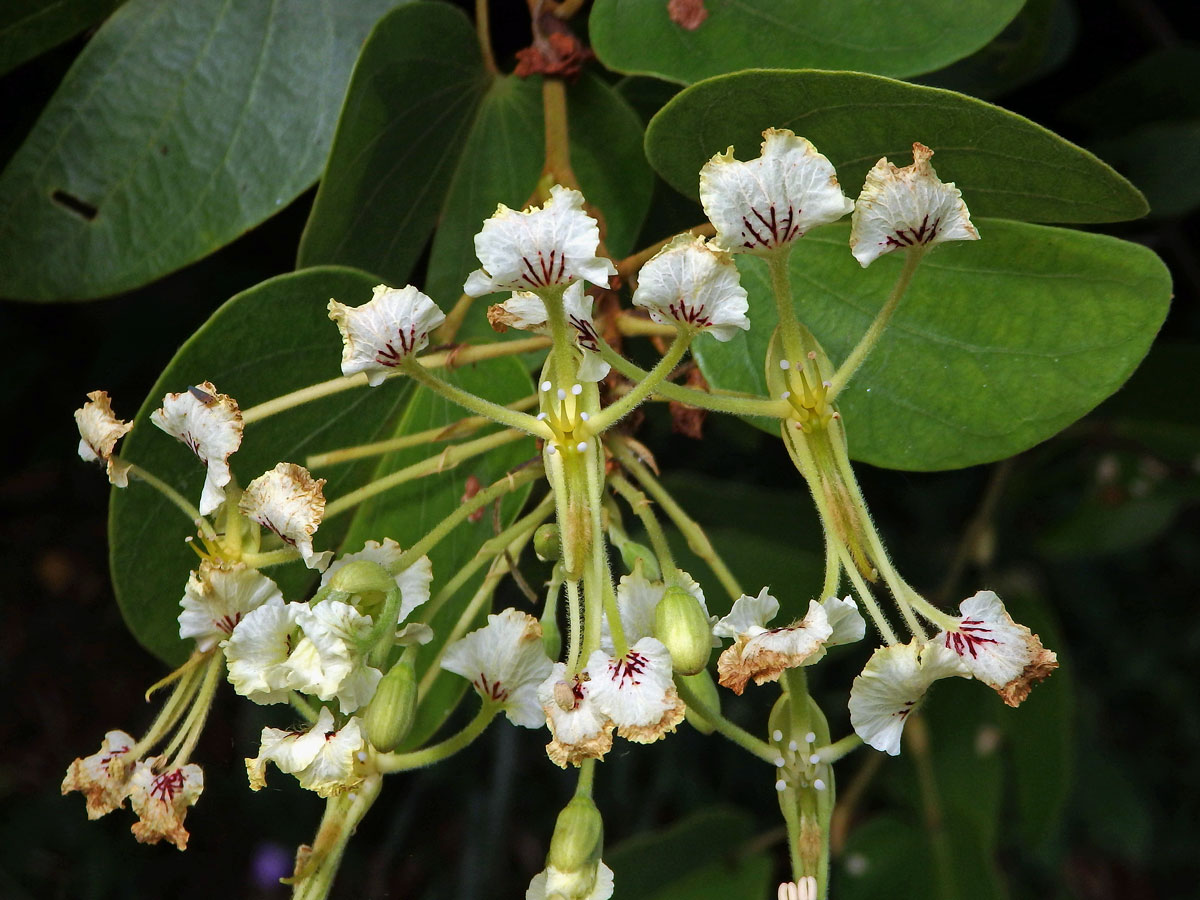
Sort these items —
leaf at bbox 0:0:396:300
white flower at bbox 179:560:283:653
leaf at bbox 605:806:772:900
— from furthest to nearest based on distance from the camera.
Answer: leaf at bbox 605:806:772:900
leaf at bbox 0:0:396:300
white flower at bbox 179:560:283:653

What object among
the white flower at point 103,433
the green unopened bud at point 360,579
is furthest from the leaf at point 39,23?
the green unopened bud at point 360,579

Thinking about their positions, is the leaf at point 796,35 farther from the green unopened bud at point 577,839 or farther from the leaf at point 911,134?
the green unopened bud at point 577,839

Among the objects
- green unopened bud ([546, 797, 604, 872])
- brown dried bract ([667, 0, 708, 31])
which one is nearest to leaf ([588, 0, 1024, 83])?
brown dried bract ([667, 0, 708, 31])

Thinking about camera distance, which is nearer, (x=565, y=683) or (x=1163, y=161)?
(x=565, y=683)

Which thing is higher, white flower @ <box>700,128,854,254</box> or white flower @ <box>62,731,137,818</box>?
white flower @ <box>700,128,854,254</box>

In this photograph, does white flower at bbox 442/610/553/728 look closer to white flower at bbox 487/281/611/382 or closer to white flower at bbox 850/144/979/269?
white flower at bbox 487/281/611/382

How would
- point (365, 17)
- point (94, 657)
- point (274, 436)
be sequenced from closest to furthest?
1. point (274, 436)
2. point (365, 17)
3. point (94, 657)

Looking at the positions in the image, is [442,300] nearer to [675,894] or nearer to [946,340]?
[946,340]

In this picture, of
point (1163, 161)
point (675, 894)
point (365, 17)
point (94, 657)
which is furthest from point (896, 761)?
point (94, 657)
